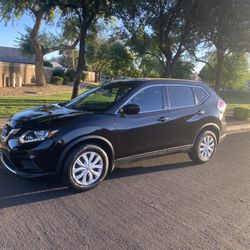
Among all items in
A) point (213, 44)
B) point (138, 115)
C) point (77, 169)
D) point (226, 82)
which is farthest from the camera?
point (226, 82)

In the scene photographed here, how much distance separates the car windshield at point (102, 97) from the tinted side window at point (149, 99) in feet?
0.63

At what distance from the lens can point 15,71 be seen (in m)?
31.4

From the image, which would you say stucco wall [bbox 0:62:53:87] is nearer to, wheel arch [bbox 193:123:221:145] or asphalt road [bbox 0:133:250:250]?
wheel arch [bbox 193:123:221:145]

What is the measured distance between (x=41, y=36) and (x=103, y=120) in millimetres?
28446

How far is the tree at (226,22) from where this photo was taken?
45.9 ft

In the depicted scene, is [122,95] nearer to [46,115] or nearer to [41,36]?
[46,115]

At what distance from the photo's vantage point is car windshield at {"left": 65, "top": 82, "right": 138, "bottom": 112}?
5645 mm

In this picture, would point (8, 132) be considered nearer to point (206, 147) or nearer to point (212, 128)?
point (206, 147)

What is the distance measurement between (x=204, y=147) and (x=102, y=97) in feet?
7.59

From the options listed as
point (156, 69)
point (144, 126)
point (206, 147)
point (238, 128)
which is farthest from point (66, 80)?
point (144, 126)

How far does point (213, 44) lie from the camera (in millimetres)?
17547

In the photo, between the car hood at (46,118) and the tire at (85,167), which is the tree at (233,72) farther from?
the tire at (85,167)

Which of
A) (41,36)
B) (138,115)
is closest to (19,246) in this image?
(138,115)

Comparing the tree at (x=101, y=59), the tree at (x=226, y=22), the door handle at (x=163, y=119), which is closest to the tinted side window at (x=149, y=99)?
the door handle at (x=163, y=119)
